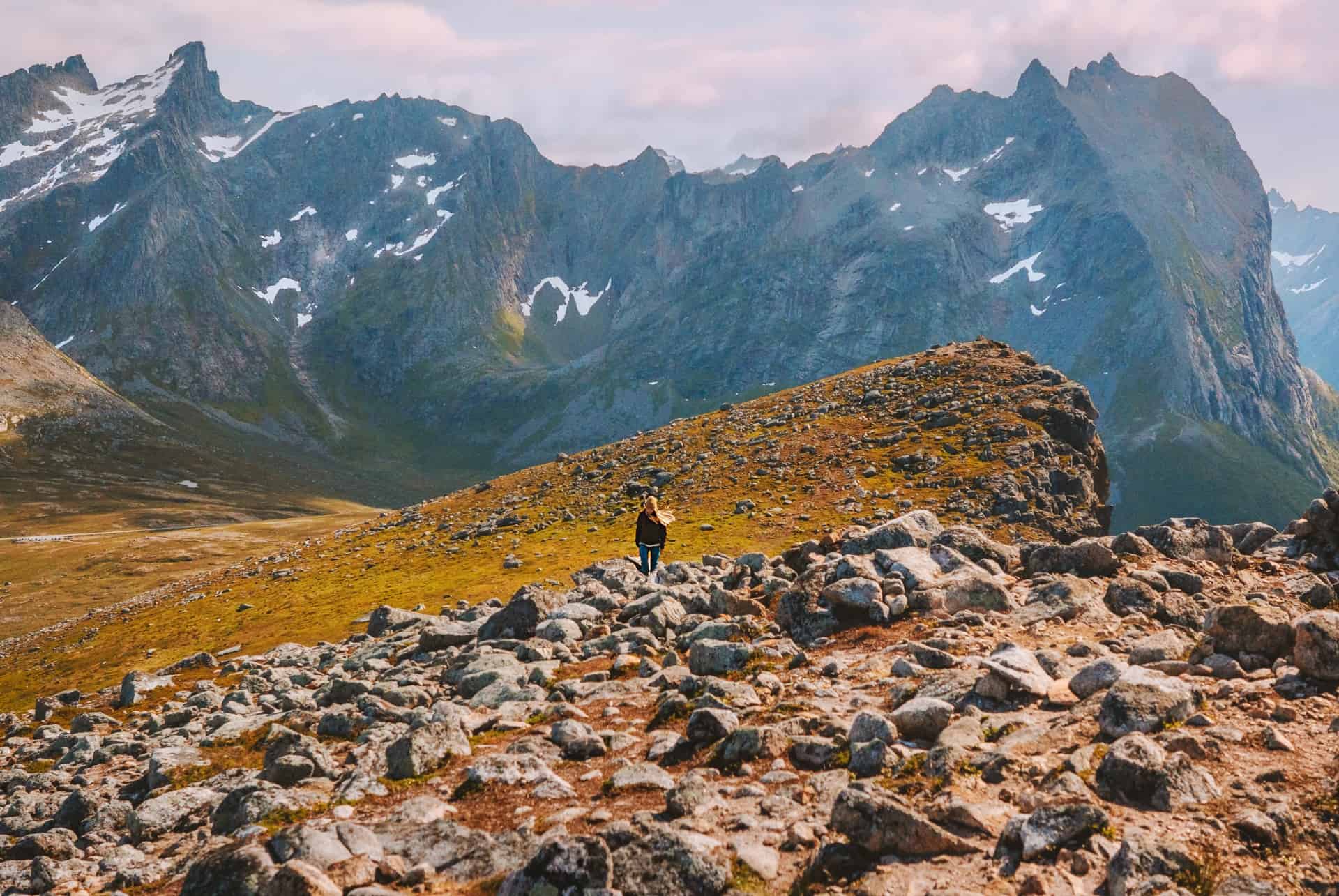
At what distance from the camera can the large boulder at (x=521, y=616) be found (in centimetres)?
3631

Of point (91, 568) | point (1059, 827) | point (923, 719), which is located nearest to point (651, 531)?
point (923, 719)

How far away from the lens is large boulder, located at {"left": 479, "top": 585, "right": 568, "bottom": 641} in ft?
119

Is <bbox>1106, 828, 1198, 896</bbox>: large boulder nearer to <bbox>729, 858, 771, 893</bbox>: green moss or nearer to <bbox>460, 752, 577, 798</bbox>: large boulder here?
<bbox>729, 858, 771, 893</bbox>: green moss

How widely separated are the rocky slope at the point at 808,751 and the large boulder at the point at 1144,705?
0.05 metres

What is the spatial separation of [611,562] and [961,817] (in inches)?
1500

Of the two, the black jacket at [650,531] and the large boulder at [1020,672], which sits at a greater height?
the black jacket at [650,531]

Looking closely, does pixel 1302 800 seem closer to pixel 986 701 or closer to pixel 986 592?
pixel 986 701

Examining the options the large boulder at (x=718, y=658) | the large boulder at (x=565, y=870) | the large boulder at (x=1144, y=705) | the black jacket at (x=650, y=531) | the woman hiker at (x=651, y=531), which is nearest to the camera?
the large boulder at (x=565, y=870)

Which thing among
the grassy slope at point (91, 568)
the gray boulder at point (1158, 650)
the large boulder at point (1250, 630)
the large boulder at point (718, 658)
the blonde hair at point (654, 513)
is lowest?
the grassy slope at point (91, 568)

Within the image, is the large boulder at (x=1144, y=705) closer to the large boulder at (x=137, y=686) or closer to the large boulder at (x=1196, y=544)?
the large boulder at (x=1196, y=544)

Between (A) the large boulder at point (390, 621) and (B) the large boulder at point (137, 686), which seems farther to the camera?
(A) the large boulder at point (390, 621)

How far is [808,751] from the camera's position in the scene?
1848cm

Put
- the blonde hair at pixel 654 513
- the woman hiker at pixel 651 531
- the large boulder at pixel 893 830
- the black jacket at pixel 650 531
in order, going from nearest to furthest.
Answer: the large boulder at pixel 893 830, the blonde hair at pixel 654 513, the woman hiker at pixel 651 531, the black jacket at pixel 650 531

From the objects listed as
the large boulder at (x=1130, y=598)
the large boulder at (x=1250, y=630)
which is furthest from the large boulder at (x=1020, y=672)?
the large boulder at (x=1130, y=598)
